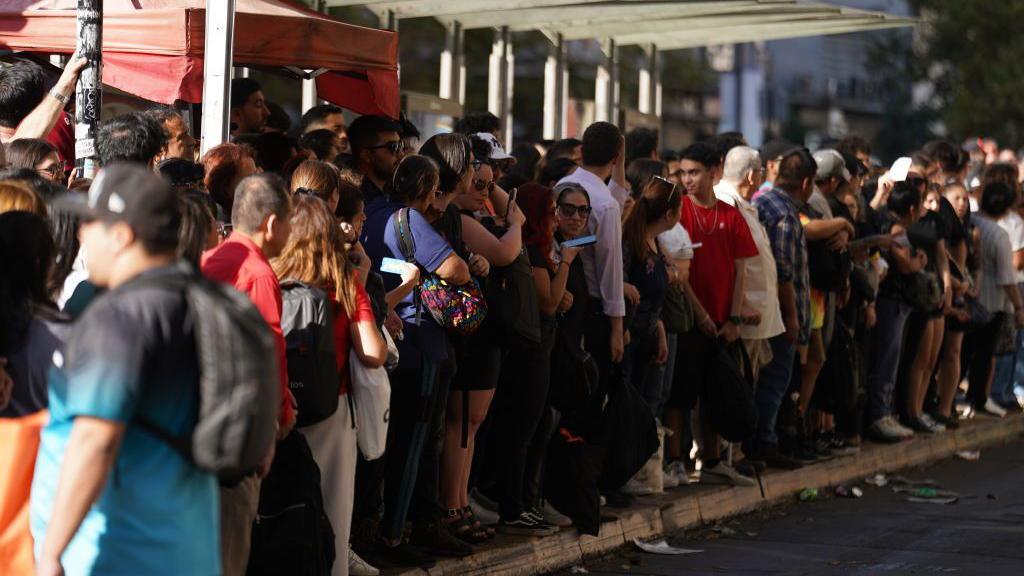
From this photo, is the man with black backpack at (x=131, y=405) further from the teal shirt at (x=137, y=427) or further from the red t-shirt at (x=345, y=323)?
the red t-shirt at (x=345, y=323)

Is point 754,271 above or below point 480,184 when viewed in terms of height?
below

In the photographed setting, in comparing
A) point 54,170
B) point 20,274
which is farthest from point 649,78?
point 20,274

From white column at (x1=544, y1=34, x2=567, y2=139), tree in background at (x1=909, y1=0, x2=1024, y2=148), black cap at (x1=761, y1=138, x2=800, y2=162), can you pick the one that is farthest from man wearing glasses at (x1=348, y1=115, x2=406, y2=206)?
tree in background at (x1=909, y1=0, x2=1024, y2=148)

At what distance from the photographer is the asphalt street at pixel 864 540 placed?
28.4ft

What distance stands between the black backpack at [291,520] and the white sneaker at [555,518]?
269cm

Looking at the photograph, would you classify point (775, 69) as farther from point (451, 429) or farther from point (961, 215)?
point (451, 429)

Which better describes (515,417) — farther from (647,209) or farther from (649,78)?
(649,78)

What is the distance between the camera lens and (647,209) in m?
9.48

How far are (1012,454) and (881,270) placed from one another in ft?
7.97

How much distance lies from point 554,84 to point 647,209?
608cm

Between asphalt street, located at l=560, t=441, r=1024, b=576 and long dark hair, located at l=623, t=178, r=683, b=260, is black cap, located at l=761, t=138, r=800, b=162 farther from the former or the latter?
asphalt street, located at l=560, t=441, r=1024, b=576

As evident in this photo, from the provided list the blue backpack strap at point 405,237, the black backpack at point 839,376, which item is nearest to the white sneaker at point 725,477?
the black backpack at point 839,376

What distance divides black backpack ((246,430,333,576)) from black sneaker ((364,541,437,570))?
1.33 m

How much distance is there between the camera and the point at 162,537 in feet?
13.8
